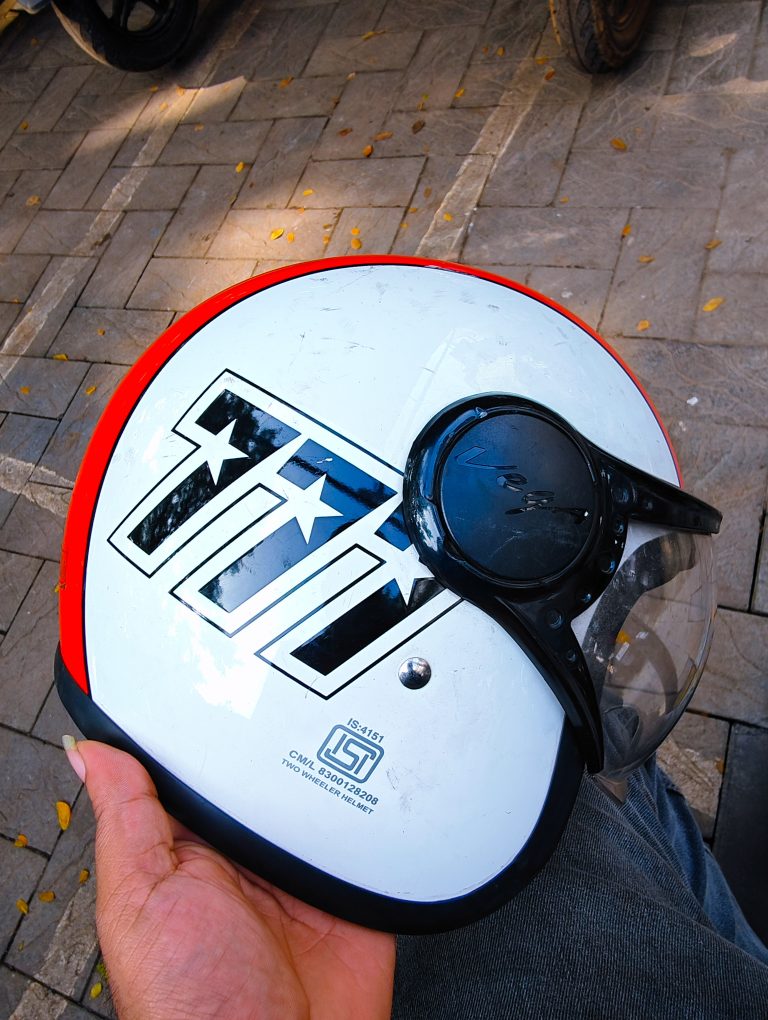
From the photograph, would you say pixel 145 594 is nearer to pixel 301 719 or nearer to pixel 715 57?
pixel 301 719

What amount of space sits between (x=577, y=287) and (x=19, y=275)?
8.84ft

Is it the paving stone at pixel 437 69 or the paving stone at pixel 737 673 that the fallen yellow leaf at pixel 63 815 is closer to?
the paving stone at pixel 737 673

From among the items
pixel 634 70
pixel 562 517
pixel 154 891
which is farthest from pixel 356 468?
pixel 634 70

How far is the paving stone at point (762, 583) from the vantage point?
226 centimetres

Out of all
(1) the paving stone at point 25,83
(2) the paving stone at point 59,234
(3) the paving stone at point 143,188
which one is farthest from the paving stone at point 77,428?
(1) the paving stone at point 25,83

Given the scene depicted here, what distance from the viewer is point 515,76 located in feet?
11.7

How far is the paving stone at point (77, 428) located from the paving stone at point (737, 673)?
239 centimetres

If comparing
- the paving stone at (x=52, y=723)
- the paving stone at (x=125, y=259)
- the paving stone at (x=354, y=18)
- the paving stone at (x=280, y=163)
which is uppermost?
the paving stone at (x=354, y=18)

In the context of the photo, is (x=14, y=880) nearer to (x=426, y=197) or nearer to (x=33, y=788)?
(x=33, y=788)

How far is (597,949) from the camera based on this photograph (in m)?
1.25

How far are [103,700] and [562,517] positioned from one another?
79 cm

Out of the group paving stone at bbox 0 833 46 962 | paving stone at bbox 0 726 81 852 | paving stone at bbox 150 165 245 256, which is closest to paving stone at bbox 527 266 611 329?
paving stone at bbox 150 165 245 256

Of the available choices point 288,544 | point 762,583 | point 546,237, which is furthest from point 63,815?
point 546,237

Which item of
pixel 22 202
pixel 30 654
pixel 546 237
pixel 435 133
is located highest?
pixel 22 202
